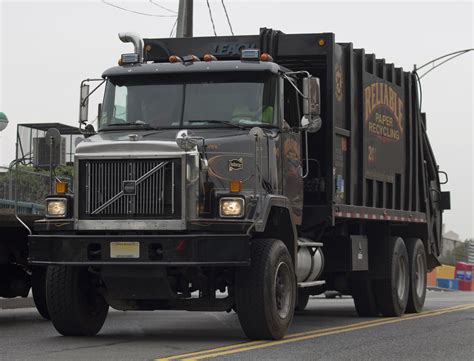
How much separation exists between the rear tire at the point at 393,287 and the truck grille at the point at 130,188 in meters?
6.28

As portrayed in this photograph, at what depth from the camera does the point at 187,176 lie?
→ 1204 cm

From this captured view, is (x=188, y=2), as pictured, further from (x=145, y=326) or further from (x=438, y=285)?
(x=438, y=285)

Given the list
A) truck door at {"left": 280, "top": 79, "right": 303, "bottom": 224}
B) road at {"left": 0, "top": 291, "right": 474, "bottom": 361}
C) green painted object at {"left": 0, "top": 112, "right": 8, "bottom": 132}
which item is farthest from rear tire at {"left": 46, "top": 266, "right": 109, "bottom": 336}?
green painted object at {"left": 0, "top": 112, "right": 8, "bottom": 132}

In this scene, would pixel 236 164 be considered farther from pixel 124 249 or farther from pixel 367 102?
pixel 367 102

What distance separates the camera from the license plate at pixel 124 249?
468 inches

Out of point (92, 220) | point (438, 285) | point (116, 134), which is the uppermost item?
point (116, 134)

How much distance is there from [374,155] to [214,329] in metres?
3.95

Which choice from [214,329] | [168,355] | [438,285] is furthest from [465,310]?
[438,285]

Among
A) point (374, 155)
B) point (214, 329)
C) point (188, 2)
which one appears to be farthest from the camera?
point (188, 2)

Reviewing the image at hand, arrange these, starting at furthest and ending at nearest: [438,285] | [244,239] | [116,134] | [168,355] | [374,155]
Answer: [438,285], [374,155], [116,134], [244,239], [168,355]

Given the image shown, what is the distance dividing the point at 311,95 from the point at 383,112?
4.30 m

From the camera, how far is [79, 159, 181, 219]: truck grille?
1207 centimetres

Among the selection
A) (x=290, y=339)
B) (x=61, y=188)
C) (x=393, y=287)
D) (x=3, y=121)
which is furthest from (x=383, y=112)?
(x=3, y=121)

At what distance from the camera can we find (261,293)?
1200 cm
